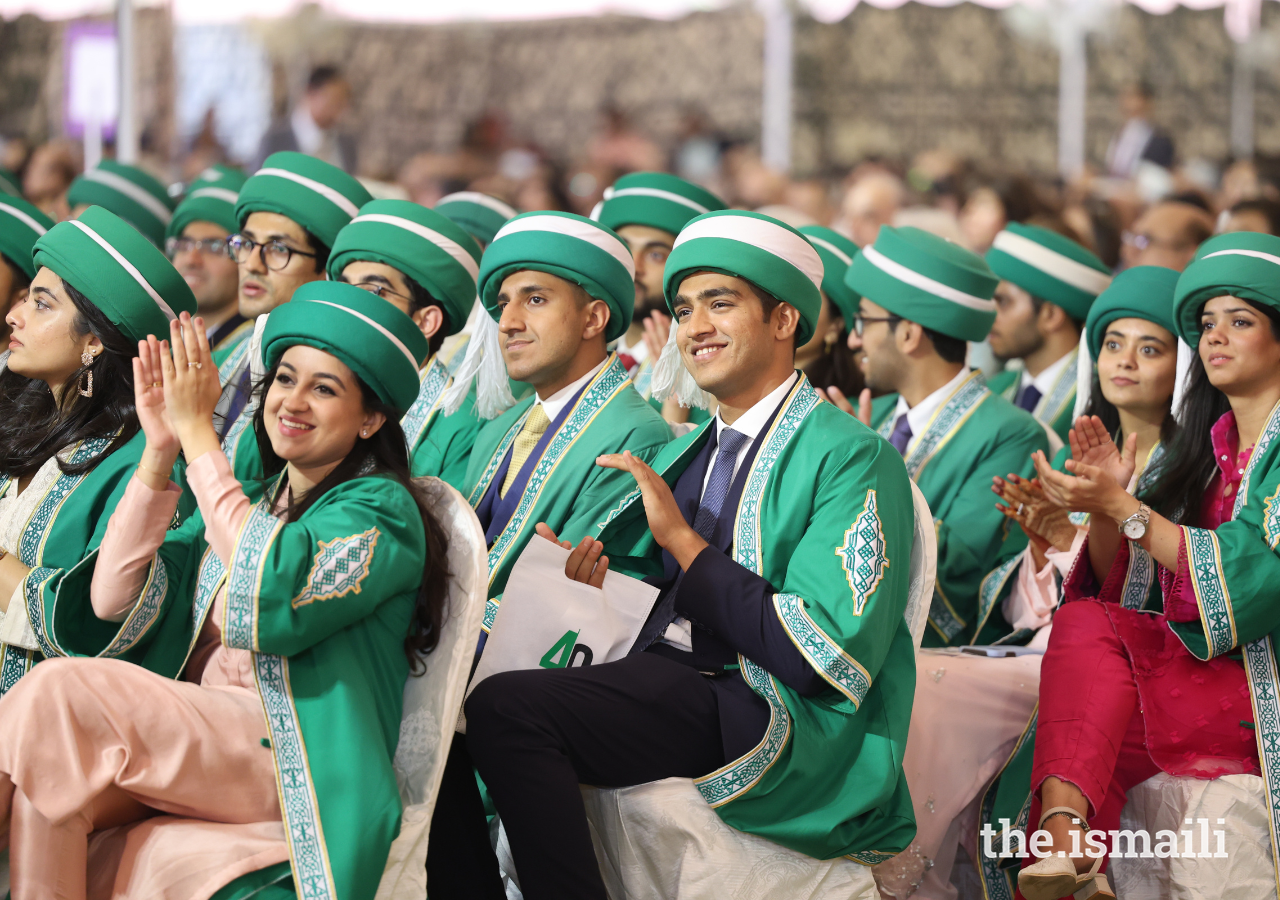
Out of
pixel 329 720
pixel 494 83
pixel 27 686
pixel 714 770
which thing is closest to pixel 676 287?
pixel 714 770

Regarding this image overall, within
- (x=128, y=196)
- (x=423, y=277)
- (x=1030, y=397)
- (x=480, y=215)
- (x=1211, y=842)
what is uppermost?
(x=128, y=196)

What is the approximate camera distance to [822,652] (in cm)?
267

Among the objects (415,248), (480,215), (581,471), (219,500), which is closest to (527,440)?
(581,471)

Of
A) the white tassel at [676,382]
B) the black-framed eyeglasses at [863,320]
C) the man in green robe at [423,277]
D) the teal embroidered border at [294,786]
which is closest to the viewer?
the teal embroidered border at [294,786]

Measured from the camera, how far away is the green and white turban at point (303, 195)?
4.35 metres

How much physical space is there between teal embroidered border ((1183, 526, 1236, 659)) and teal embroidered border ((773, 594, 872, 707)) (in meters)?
0.76

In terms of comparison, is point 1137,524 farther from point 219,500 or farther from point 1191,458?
point 219,500

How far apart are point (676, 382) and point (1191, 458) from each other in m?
1.28

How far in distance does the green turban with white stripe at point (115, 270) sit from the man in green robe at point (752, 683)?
1.12 metres

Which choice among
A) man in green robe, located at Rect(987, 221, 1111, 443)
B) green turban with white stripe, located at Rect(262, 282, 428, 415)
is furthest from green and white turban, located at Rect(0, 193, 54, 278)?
man in green robe, located at Rect(987, 221, 1111, 443)

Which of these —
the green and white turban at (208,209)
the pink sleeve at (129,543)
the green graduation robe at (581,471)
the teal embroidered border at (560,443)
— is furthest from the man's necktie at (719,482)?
the green and white turban at (208,209)

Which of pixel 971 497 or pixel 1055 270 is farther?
pixel 1055 270

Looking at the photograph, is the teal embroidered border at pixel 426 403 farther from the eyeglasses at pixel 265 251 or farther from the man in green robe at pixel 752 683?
the man in green robe at pixel 752 683

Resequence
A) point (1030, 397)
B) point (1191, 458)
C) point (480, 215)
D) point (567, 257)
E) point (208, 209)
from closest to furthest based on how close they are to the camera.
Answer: point (1191, 458) < point (567, 257) < point (1030, 397) < point (208, 209) < point (480, 215)
